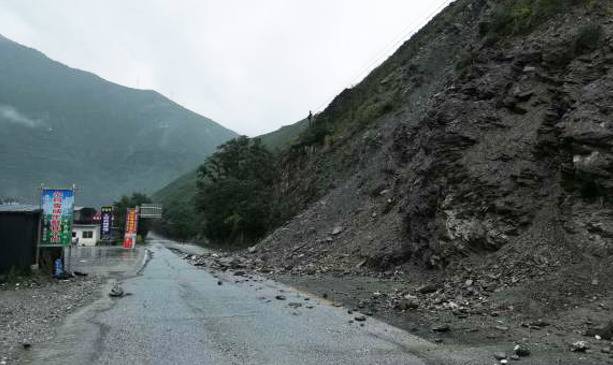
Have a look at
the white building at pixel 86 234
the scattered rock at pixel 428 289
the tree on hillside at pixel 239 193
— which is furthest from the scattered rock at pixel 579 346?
the white building at pixel 86 234

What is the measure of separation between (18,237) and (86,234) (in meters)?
65.8

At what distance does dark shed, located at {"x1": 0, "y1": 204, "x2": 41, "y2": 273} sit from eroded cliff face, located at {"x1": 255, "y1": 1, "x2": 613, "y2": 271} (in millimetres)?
12794

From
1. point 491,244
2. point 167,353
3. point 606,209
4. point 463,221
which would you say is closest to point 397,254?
point 463,221

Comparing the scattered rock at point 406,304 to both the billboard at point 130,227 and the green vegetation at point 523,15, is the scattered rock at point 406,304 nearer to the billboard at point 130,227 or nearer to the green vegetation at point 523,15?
the green vegetation at point 523,15

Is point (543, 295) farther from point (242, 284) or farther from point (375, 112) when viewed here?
point (375, 112)

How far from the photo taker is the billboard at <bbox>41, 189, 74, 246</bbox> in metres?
20.9

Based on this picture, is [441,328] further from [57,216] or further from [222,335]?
[57,216]

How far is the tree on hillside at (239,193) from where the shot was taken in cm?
5912

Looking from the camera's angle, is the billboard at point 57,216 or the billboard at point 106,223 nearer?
the billboard at point 57,216

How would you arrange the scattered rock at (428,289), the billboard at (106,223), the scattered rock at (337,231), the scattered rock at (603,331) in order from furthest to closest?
the billboard at (106,223), the scattered rock at (337,231), the scattered rock at (428,289), the scattered rock at (603,331)

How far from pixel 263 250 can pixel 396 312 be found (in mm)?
22922

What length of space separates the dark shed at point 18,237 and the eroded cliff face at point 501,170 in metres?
12.8

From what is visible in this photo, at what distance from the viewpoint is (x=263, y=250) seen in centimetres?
3619

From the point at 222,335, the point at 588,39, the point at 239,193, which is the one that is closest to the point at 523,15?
the point at 588,39
